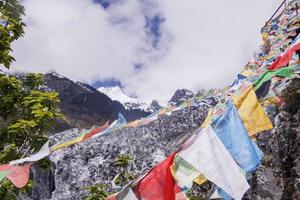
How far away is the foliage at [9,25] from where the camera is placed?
1117 cm

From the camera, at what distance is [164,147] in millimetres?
46469

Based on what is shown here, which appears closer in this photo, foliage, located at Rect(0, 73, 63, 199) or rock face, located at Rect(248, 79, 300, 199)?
foliage, located at Rect(0, 73, 63, 199)

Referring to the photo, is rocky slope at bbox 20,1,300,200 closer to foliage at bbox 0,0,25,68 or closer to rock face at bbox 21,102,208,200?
rock face at bbox 21,102,208,200

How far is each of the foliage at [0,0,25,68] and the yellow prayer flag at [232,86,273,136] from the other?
206 inches

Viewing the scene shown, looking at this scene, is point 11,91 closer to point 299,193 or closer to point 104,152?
point 299,193

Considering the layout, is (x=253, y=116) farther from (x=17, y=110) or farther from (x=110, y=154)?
(x=110, y=154)

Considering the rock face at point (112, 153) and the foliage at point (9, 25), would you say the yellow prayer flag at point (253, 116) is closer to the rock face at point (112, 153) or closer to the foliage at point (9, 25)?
the foliage at point (9, 25)

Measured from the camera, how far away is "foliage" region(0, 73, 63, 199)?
33.2 feet

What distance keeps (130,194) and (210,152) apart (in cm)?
192

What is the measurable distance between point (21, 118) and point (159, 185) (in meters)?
3.18

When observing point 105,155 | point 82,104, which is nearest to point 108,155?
point 105,155

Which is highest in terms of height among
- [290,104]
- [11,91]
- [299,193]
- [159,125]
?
[159,125]

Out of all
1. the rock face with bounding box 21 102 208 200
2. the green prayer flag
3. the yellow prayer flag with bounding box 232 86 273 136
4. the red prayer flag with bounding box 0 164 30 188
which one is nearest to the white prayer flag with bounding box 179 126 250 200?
the yellow prayer flag with bounding box 232 86 273 136

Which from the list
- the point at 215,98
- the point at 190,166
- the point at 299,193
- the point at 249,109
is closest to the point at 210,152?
the point at 190,166
